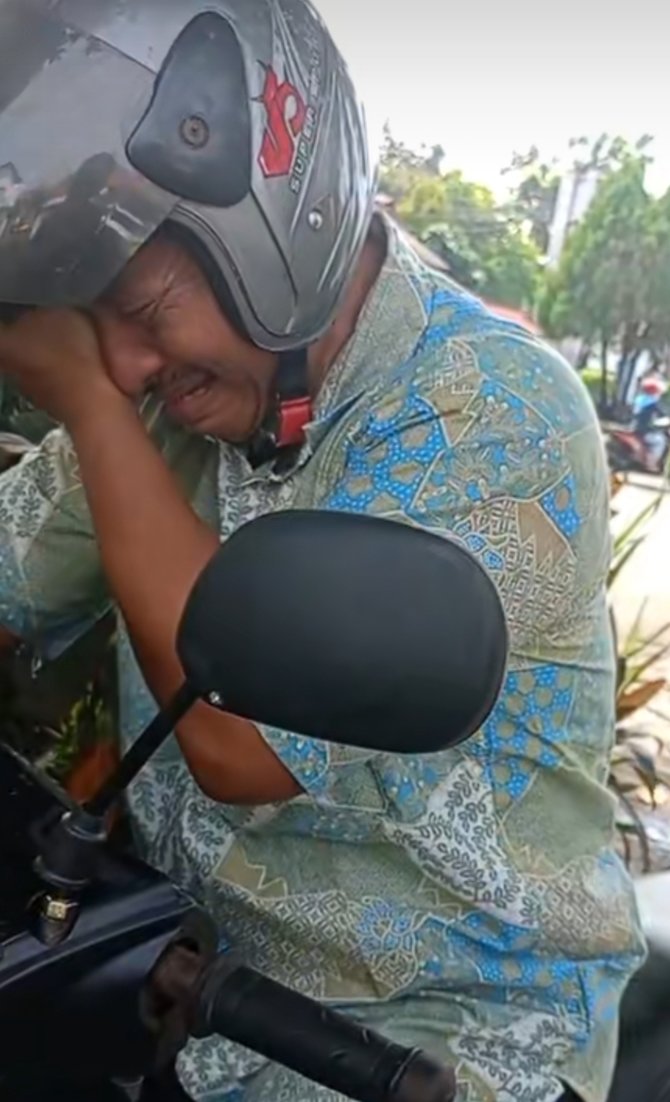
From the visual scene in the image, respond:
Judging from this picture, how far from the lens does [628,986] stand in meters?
1.14

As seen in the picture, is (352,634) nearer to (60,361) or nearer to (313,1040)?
(313,1040)

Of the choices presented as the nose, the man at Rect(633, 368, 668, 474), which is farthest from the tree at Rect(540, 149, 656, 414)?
the nose

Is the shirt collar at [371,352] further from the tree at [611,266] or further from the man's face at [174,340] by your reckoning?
the tree at [611,266]

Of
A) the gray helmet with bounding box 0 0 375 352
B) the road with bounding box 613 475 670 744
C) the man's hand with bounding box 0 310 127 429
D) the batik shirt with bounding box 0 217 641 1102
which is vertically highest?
the gray helmet with bounding box 0 0 375 352

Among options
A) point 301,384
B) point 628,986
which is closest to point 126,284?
point 301,384

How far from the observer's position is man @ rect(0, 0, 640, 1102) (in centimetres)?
88

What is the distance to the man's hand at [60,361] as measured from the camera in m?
0.87

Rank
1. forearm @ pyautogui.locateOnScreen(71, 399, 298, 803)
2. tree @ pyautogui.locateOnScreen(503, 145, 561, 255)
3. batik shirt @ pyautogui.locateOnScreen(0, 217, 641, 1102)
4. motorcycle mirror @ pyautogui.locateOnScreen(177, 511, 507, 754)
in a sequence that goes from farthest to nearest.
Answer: tree @ pyautogui.locateOnScreen(503, 145, 561, 255)
batik shirt @ pyautogui.locateOnScreen(0, 217, 641, 1102)
forearm @ pyautogui.locateOnScreen(71, 399, 298, 803)
motorcycle mirror @ pyautogui.locateOnScreen(177, 511, 507, 754)

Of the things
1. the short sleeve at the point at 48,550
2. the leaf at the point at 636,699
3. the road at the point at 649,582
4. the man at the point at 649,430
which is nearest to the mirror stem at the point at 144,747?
the short sleeve at the point at 48,550

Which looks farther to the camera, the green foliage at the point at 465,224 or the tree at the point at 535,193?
the tree at the point at 535,193

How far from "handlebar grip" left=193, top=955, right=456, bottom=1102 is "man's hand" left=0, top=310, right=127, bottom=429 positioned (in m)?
0.33

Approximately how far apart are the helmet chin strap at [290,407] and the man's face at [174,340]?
0.5 inches

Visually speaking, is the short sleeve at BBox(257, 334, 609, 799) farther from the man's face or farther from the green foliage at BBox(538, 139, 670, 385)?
the green foliage at BBox(538, 139, 670, 385)

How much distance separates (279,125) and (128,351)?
0.60 feet
